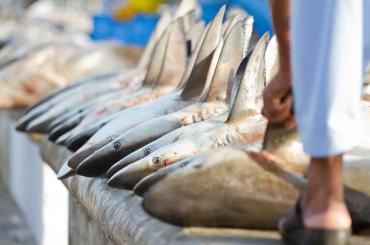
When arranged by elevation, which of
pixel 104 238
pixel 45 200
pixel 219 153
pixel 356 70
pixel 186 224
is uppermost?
pixel 356 70

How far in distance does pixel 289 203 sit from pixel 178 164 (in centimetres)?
38

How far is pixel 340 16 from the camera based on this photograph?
2.31 meters

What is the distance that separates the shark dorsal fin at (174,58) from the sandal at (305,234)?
2274mm

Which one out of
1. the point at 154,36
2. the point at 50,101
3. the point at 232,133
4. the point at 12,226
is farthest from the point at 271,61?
the point at 12,226

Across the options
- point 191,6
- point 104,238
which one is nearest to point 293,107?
point 104,238

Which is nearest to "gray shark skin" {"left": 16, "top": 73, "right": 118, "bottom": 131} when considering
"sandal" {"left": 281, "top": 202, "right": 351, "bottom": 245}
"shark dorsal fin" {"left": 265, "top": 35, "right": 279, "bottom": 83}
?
"shark dorsal fin" {"left": 265, "top": 35, "right": 279, "bottom": 83}

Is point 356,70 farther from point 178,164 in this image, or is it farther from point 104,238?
point 104,238

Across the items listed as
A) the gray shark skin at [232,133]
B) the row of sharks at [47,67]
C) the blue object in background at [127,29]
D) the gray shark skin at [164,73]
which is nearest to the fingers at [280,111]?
the gray shark skin at [232,133]

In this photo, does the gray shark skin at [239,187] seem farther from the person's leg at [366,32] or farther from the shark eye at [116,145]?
the shark eye at [116,145]

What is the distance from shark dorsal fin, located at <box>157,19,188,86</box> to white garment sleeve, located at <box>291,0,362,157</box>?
239cm

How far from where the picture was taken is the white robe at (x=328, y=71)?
2.30 m

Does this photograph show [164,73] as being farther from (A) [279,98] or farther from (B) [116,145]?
(A) [279,98]

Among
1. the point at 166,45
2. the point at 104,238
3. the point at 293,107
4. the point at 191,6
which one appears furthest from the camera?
the point at 191,6

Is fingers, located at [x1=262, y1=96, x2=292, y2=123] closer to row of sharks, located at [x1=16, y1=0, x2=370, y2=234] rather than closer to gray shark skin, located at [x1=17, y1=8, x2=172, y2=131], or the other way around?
row of sharks, located at [x1=16, y1=0, x2=370, y2=234]
